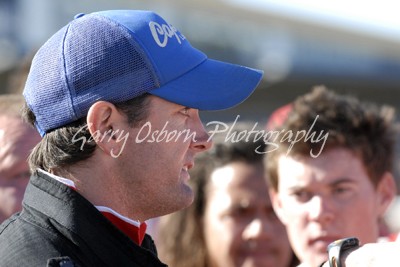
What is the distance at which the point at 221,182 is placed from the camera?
531cm

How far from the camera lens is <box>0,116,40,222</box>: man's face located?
168 inches

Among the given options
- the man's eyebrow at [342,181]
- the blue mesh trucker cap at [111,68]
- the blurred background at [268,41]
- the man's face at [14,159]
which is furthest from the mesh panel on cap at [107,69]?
the blurred background at [268,41]

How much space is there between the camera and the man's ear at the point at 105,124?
9.44 ft

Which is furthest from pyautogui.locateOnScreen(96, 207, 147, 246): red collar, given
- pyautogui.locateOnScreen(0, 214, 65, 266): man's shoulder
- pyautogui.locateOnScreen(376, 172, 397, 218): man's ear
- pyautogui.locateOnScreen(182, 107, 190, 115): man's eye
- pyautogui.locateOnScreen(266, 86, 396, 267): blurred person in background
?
pyautogui.locateOnScreen(376, 172, 397, 218): man's ear

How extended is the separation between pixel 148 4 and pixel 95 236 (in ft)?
111

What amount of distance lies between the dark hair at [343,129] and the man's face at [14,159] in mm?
1161

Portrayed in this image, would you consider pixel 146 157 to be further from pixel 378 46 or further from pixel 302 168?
pixel 378 46

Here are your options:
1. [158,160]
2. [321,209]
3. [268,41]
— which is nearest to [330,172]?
[321,209]

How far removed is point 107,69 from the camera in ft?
9.39

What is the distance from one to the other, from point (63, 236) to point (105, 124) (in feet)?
1.30

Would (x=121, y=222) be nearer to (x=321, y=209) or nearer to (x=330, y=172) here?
(x=321, y=209)

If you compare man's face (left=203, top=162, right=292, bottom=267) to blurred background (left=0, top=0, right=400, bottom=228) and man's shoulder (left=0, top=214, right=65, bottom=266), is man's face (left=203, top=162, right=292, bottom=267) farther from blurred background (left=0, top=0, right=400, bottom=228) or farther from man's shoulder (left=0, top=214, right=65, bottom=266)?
blurred background (left=0, top=0, right=400, bottom=228)

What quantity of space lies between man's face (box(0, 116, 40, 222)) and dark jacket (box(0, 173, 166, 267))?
4.79 feet

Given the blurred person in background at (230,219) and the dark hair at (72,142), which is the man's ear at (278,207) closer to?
the blurred person in background at (230,219)
